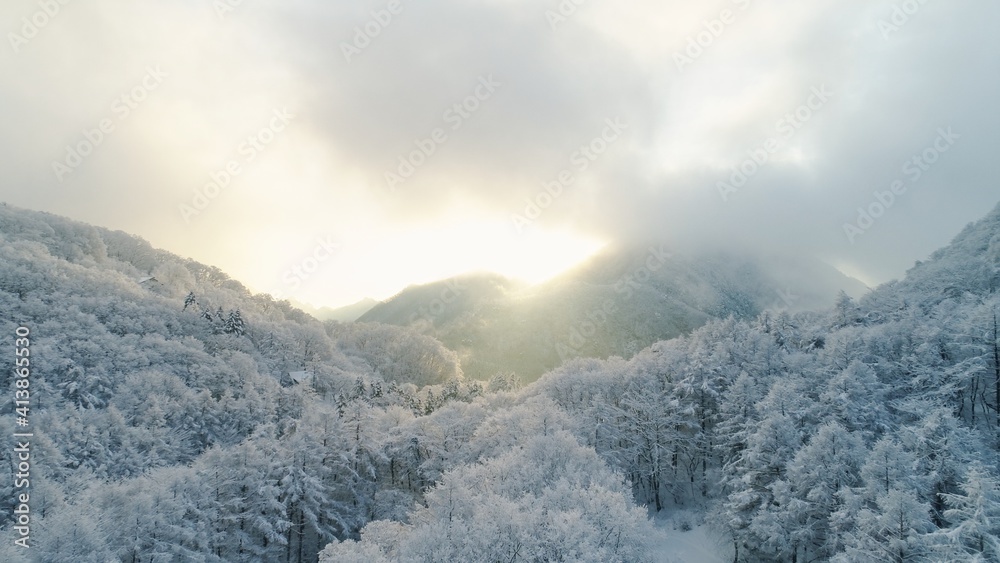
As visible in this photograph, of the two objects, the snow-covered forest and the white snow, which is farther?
the white snow

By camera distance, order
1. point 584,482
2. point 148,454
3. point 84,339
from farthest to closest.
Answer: point 84,339 → point 148,454 → point 584,482

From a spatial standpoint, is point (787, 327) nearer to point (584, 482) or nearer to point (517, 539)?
point (584, 482)

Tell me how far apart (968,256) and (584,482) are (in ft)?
276

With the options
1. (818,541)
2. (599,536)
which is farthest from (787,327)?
(599,536)

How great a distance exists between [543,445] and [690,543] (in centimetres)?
1943

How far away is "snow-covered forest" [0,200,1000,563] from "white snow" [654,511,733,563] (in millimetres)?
2661

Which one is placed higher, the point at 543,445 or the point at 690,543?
the point at 543,445

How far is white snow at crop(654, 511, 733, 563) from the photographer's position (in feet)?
142

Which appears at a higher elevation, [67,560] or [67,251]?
[67,251]

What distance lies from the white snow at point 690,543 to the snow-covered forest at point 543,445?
8.73 ft

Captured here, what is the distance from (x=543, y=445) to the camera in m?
43.1

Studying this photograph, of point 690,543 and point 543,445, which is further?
point 690,543

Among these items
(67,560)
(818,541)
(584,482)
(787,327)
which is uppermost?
(787,327)

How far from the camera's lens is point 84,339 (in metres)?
74.1
